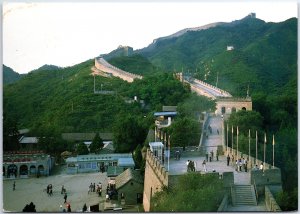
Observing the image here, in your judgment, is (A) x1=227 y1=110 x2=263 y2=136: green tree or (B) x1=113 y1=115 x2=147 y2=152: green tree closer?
(A) x1=227 y1=110 x2=263 y2=136: green tree

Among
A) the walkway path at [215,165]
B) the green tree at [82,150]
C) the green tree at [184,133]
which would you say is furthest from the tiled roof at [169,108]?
the green tree at [184,133]

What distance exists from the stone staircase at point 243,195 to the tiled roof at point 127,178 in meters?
3.57

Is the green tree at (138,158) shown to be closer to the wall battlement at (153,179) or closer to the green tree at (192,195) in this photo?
the wall battlement at (153,179)

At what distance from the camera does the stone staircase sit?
8.27 metres

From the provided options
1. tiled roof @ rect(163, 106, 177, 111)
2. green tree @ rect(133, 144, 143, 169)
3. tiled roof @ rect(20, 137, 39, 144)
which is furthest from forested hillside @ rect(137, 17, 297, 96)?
tiled roof @ rect(20, 137, 39, 144)

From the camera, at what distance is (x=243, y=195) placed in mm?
8469

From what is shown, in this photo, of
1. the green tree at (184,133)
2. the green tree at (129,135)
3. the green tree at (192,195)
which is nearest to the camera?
the green tree at (192,195)

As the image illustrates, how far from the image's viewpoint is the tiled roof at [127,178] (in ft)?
38.0

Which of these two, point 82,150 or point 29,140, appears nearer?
point 82,150

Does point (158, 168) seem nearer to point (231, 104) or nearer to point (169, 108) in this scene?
point (169, 108)

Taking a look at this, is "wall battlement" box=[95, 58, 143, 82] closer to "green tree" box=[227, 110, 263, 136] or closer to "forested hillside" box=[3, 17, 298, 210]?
"forested hillside" box=[3, 17, 298, 210]

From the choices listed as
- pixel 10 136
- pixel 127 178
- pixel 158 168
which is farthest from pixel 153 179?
pixel 10 136

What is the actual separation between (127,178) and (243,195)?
12.9ft

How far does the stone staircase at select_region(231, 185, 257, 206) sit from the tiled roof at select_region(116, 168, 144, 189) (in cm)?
357
